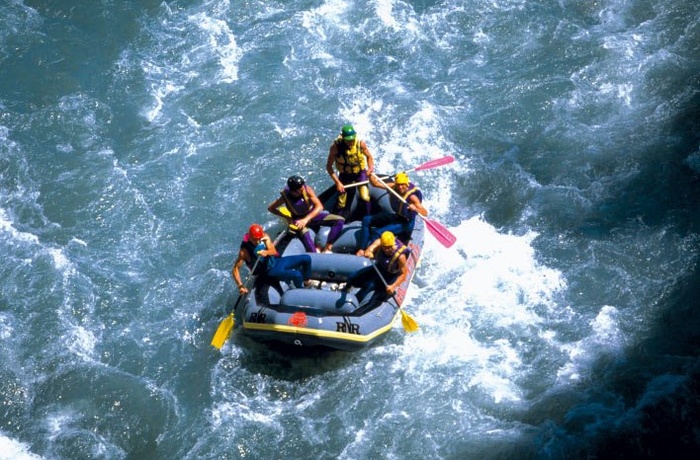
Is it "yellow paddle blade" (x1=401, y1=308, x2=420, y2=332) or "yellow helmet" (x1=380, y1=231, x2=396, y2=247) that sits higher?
"yellow helmet" (x1=380, y1=231, x2=396, y2=247)

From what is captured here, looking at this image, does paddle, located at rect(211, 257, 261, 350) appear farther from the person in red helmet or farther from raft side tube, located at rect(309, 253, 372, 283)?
raft side tube, located at rect(309, 253, 372, 283)

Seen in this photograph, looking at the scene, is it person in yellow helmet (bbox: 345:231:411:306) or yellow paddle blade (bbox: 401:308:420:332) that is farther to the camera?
yellow paddle blade (bbox: 401:308:420:332)

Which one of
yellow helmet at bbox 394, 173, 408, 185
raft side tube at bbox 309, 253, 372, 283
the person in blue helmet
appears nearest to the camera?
raft side tube at bbox 309, 253, 372, 283

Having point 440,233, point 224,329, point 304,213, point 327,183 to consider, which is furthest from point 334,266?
point 327,183

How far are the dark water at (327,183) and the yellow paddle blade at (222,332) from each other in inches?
19.0

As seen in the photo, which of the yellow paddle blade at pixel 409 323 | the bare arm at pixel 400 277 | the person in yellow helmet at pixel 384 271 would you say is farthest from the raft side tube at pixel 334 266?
the yellow paddle blade at pixel 409 323

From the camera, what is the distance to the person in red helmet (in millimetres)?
11609

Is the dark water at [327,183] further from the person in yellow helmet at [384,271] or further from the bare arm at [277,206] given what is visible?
the bare arm at [277,206]

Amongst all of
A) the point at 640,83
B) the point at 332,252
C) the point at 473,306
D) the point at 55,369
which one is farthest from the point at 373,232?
the point at 640,83

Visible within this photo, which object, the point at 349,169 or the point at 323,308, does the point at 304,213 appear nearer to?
the point at 349,169

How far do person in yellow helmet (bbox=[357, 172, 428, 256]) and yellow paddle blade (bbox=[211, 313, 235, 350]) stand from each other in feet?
7.30

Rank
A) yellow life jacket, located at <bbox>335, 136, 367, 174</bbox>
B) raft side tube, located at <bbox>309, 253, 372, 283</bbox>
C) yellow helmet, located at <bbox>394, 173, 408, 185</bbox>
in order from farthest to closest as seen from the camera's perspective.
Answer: yellow life jacket, located at <bbox>335, 136, 367, 174</bbox>
yellow helmet, located at <bbox>394, 173, 408, 185</bbox>
raft side tube, located at <bbox>309, 253, 372, 283</bbox>

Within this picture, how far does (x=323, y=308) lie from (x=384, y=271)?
1.06m

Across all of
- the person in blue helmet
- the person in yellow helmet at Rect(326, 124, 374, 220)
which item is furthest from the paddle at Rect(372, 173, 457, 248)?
the person in blue helmet
